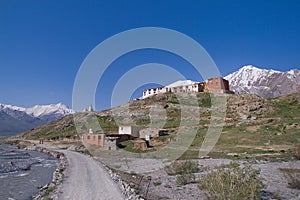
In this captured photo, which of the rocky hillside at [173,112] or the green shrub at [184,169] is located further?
the rocky hillside at [173,112]

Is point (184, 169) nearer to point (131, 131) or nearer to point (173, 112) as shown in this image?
point (131, 131)

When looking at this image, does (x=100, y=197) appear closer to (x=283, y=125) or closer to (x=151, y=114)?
(x=283, y=125)

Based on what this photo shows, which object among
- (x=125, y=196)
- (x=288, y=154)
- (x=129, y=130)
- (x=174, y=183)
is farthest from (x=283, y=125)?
(x=125, y=196)

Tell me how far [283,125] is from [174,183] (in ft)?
136

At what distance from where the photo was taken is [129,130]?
66.9 m

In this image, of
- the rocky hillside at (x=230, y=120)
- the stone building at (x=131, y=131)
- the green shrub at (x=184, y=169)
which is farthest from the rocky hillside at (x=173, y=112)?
the green shrub at (x=184, y=169)

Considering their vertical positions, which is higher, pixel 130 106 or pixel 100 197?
pixel 130 106

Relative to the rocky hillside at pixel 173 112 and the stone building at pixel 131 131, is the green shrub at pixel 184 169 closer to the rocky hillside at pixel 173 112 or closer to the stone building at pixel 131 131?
the stone building at pixel 131 131

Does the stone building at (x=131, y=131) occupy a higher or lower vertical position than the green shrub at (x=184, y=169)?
higher

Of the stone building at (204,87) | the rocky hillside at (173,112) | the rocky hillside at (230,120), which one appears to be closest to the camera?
the rocky hillside at (230,120)

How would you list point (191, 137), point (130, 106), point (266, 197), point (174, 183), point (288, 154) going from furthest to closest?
point (130, 106) < point (191, 137) < point (288, 154) < point (174, 183) < point (266, 197)

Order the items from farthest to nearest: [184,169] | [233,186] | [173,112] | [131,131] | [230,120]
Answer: [173,112]
[230,120]
[131,131]
[184,169]
[233,186]

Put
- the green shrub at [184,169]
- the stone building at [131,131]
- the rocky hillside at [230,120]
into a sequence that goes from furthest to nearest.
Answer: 1. the stone building at [131,131]
2. the rocky hillside at [230,120]
3. the green shrub at [184,169]

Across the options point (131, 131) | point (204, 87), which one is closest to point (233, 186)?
point (131, 131)
